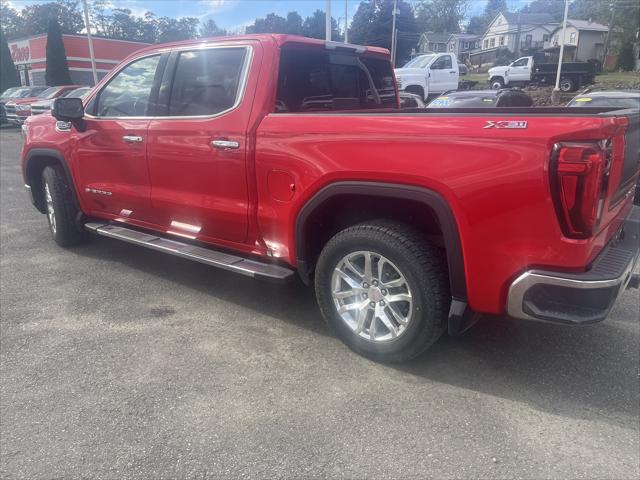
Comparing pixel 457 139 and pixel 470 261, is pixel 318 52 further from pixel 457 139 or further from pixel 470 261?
pixel 470 261

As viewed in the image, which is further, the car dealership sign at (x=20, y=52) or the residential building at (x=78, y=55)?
the car dealership sign at (x=20, y=52)

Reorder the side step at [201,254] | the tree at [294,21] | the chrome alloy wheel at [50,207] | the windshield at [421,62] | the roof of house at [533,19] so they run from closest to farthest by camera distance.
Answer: the side step at [201,254]
the chrome alloy wheel at [50,207]
the windshield at [421,62]
the roof of house at [533,19]
the tree at [294,21]

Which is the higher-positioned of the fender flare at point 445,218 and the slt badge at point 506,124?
the slt badge at point 506,124

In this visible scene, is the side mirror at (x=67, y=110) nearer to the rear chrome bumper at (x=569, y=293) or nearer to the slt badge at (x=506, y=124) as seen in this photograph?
the slt badge at (x=506, y=124)

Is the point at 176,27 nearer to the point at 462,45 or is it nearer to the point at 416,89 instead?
the point at 462,45

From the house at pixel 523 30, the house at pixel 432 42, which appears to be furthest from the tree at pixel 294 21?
the house at pixel 523 30

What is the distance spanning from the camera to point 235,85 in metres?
3.75

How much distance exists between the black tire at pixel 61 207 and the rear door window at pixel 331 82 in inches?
107

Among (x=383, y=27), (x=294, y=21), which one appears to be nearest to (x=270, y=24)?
(x=294, y=21)

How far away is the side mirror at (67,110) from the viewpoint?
15.3 feet

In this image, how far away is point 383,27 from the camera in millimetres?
63219

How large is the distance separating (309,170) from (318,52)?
1.28 meters

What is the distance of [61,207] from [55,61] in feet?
110

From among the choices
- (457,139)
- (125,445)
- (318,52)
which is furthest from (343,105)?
(125,445)
